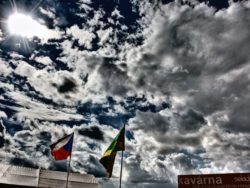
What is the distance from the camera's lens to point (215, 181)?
24078 mm

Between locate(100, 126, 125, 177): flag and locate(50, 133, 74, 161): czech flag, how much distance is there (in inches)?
281

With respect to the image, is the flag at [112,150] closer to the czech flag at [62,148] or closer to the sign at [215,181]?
the sign at [215,181]

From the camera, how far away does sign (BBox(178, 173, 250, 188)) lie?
75.4 ft

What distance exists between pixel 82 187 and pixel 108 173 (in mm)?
15177

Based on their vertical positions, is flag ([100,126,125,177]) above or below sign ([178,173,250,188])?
Result: above

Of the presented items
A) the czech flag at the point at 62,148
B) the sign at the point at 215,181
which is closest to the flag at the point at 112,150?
the sign at the point at 215,181

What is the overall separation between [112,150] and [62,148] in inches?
315

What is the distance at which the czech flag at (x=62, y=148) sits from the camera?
2801 centimetres

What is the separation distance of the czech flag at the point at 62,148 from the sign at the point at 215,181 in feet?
33.9

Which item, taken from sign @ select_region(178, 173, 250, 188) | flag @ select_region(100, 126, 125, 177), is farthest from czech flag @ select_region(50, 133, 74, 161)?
sign @ select_region(178, 173, 250, 188)

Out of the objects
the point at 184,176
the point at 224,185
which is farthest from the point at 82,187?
the point at 224,185

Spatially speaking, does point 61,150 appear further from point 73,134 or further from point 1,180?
point 1,180

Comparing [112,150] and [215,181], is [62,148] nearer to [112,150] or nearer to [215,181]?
[112,150]

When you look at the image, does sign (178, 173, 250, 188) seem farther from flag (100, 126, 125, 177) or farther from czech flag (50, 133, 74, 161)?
czech flag (50, 133, 74, 161)
